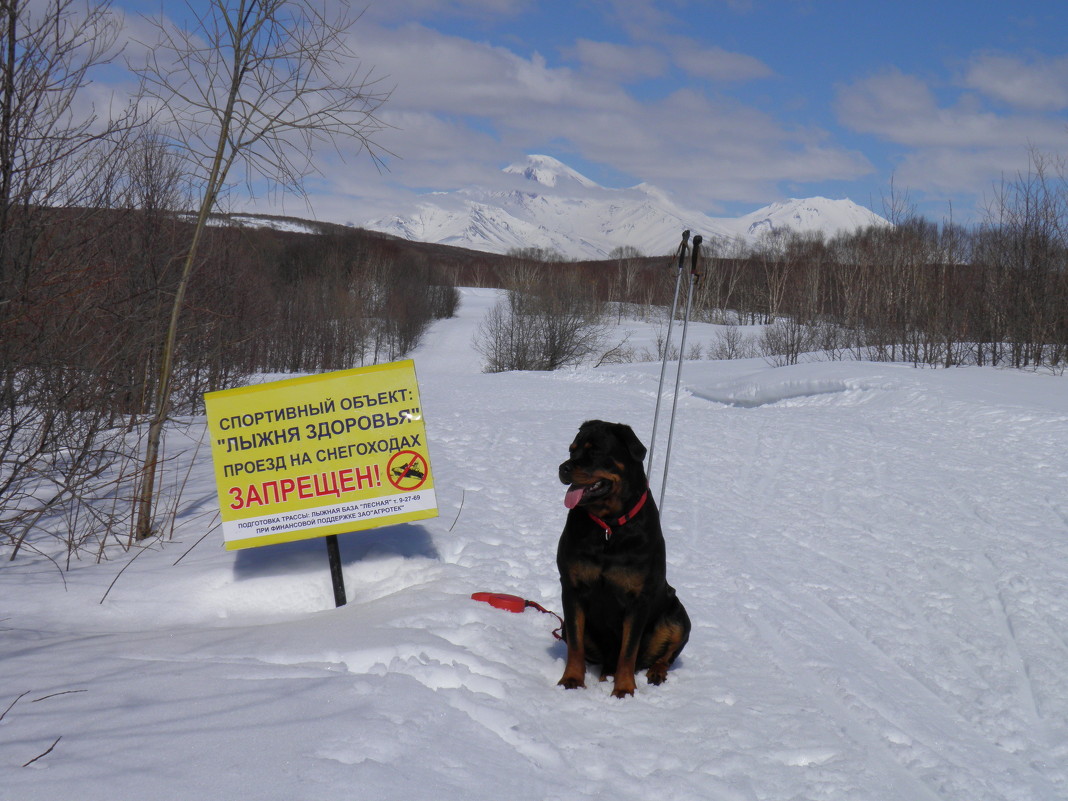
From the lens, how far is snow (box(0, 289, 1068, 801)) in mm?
2908

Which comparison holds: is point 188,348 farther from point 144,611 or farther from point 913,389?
point 913,389

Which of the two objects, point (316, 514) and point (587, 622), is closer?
point (587, 622)

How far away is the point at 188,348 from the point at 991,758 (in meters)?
11.7

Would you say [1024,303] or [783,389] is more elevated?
[1024,303]

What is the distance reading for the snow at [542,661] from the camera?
291 centimetres

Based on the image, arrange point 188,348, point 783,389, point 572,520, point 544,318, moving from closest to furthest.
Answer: point 572,520, point 188,348, point 783,389, point 544,318

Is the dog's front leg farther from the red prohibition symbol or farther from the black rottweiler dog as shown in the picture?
the red prohibition symbol

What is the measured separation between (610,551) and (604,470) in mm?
387

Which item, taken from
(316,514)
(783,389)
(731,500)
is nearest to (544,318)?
(783,389)

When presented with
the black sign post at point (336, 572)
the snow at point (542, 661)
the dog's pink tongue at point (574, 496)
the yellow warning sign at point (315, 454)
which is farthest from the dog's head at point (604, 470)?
the black sign post at point (336, 572)

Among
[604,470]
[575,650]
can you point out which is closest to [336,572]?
[575,650]

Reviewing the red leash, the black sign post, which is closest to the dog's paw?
the red leash

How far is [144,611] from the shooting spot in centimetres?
489

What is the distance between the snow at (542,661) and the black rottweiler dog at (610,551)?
305mm
